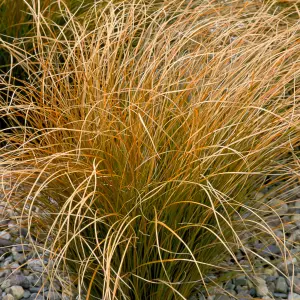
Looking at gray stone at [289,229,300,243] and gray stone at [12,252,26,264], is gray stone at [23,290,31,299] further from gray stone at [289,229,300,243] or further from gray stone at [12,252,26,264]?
gray stone at [289,229,300,243]

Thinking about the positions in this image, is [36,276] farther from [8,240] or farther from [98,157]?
[98,157]

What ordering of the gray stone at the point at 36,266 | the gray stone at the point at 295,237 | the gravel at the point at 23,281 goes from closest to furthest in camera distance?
the gravel at the point at 23,281 < the gray stone at the point at 36,266 < the gray stone at the point at 295,237

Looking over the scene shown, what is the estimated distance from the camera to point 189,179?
199 cm

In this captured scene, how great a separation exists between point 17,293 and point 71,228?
0.38 meters

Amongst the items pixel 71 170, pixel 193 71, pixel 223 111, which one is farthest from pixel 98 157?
pixel 193 71

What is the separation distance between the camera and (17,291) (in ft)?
7.64

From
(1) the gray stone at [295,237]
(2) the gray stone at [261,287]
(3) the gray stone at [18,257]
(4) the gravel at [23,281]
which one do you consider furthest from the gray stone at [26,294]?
(1) the gray stone at [295,237]

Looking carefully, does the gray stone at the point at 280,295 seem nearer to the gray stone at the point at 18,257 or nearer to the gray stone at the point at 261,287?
the gray stone at the point at 261,287

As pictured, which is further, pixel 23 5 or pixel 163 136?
pixel 23 5

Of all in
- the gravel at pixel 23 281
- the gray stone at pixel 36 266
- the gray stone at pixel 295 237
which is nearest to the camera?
the gravel at pixel 23 281

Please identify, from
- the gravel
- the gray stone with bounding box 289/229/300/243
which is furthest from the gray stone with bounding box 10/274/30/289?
the gray stone with bounding box 289/229/300/243

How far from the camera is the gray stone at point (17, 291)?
7.61ft

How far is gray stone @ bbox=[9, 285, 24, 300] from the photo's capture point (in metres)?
2.32

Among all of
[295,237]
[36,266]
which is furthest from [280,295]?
[36,266]
